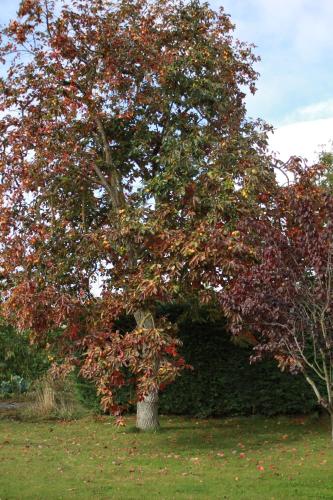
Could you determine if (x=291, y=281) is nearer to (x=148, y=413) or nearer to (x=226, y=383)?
(x=148, y=413)

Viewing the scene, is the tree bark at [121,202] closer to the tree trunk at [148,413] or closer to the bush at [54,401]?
the tree trunk at [148,413]

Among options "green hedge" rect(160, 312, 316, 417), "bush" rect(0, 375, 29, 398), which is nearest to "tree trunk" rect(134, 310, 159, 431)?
"green hedge" rect(160, 312, 316, 417)

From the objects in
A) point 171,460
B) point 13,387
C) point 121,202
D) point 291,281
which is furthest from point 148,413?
point 13,387

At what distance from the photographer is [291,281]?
8.18 meters

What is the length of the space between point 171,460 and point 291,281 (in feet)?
9.76

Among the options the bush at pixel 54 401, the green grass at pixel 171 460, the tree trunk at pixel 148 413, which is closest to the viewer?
the green grass at pixel 171 460

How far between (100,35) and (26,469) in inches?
273

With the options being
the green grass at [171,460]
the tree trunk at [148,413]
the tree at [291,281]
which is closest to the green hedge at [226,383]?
the green grass at [171,460]

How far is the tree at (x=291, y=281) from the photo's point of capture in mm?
8078

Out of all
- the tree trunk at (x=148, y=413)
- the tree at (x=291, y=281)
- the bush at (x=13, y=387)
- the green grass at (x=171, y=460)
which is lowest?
the green grass at (x=171, y=460)

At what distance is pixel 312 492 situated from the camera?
6.57 meters

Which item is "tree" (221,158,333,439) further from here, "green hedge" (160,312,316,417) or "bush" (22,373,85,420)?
"bush" (22,373,85,420)

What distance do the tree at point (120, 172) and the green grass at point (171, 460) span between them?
2.80 feet

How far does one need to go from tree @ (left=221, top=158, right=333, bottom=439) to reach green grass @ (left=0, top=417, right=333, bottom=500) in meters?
1.40
